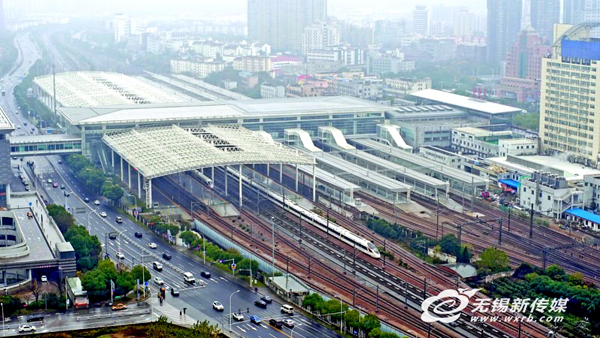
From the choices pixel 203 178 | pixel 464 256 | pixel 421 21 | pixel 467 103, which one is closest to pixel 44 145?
pixel 203 178

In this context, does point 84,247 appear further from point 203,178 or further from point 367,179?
point 367,179

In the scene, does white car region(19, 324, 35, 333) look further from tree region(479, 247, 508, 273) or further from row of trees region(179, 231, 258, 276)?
tree region(479, 247, 508, 273)

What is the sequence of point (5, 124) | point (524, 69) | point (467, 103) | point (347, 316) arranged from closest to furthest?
point (347, 316) → point (5, 124) → point (467, 103) → point (524, 69)

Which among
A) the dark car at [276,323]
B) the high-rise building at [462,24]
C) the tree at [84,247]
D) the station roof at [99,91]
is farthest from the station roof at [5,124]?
the high-rise building at [462,24]

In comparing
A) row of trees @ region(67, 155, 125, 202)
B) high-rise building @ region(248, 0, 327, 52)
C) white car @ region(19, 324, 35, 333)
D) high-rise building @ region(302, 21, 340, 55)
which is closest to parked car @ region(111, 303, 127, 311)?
white car @ region(19, 324, 35, 333)

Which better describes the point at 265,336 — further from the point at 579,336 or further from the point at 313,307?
the point at 579,336

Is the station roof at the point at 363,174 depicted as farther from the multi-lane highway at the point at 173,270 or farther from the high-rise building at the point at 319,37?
the high-rise building at the point at 319,37

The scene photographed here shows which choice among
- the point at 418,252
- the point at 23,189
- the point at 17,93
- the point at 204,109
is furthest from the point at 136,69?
the point at 418,252
